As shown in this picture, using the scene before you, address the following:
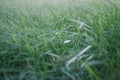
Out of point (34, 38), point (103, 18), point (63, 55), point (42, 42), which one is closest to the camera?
point (63, 55)

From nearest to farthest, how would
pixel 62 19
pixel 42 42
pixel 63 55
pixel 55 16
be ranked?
pixel 63 55
pixel 42 42
pixel 62 19
pixel 55 16

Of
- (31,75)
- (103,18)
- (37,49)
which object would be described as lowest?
(31,75)

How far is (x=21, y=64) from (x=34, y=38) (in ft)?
0.93

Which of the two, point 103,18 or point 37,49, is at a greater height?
point 103,18

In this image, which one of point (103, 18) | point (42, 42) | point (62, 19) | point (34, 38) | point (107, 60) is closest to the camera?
point (107, 60)

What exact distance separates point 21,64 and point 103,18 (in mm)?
700

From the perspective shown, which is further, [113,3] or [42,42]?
[113,3]

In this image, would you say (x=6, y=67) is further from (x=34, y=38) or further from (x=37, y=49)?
(x=34, y=38)

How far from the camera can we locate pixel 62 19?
2064 millimetres

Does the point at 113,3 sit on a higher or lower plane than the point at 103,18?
higher

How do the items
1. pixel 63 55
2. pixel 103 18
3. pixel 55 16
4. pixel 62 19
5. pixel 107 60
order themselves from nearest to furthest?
1. pixel 107 60
2. pixel 63 55
3. pixel 103 18
4. pixel 62 19
5. pixel 55 16

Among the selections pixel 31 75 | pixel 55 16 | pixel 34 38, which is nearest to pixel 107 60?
pixel 31 75

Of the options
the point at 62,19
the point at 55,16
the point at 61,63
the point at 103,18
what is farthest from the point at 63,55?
the point at 55,16

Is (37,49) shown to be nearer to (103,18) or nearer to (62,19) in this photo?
(103,18)
